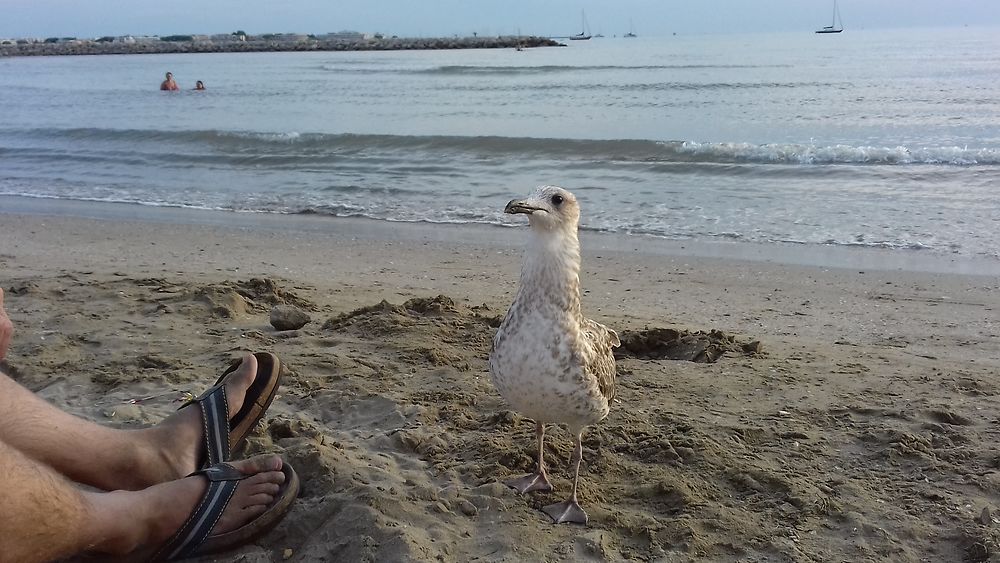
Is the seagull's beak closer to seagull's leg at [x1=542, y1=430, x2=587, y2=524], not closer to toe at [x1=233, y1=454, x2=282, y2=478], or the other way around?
seagull's leg at [x1=542, y1=430, x2=587, y2=524]

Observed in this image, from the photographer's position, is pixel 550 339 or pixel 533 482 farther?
pixel 533 482

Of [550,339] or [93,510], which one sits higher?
[550,339]

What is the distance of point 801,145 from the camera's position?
13.4 metres

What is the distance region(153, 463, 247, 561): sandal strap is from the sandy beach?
0.15 m

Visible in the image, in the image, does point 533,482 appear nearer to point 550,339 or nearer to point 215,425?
point 550,339

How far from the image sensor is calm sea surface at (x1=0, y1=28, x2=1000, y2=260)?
9.01 m

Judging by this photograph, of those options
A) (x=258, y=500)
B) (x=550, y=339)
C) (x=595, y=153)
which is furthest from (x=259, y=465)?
(x=595, y=153)

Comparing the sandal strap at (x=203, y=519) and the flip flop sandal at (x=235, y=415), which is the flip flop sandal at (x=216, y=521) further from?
the flip flop sandal at (x=235, y=415)

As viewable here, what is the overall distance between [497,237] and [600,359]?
533 centimetres

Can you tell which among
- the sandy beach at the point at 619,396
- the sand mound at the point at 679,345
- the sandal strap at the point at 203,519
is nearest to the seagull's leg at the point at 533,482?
the sandy beach at the point at 619,396

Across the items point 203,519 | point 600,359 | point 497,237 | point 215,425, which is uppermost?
point 600,359

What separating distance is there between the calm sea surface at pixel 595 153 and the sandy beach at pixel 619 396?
2164mm

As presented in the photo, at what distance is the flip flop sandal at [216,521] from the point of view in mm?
2500

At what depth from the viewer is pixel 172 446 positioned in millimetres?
2883
